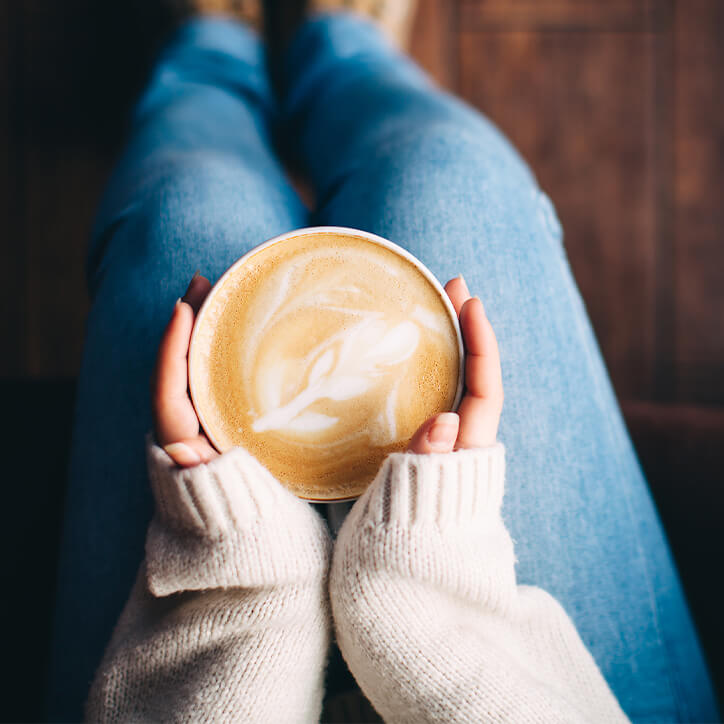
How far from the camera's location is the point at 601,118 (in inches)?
45.8

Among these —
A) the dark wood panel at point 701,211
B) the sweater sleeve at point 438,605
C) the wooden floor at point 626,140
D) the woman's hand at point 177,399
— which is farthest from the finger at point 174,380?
the dark wood panel at point 701,211

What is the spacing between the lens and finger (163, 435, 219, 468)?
1.37ft

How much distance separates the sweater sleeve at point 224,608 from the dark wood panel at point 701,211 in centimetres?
102

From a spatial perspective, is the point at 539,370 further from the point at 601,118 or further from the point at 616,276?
the point at 601,118

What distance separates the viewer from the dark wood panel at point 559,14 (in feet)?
3.79

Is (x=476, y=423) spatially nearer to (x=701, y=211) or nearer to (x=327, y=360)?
(x=327, y=360)

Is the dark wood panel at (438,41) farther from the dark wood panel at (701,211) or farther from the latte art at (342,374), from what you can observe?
the latte art at (342,374)

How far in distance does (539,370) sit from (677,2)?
1.09m

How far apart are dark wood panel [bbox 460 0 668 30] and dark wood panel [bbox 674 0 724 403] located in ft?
0.42

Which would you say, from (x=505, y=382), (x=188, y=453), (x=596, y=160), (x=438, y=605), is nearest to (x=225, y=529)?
(x=188, y=453)

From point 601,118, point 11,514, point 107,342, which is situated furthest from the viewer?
point 601,118

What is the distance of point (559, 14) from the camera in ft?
3.83

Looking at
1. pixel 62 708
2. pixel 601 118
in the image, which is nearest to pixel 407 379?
pixel 62 708

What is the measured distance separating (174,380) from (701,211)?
116 centimetres
